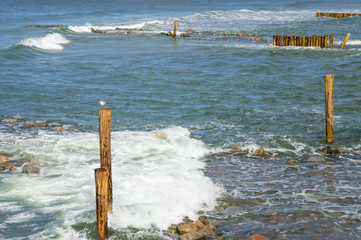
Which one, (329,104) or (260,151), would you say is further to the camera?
(329,104)

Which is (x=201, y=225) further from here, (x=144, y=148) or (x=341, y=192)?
(x=144, y=148)

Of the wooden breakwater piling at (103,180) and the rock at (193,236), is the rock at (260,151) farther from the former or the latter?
the wooden breakwater piling at (103,180)

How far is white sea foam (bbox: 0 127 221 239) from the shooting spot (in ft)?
31.3

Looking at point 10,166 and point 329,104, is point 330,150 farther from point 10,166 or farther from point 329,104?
point 10,166

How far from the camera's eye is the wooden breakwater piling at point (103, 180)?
780cm

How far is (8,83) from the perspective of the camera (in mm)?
22406

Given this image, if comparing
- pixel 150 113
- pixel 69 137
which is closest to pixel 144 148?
pixel 69 137

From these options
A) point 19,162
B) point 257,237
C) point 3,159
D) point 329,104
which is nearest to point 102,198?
point 257,237

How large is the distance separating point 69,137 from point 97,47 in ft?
70.6

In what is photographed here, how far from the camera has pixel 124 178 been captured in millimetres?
11344

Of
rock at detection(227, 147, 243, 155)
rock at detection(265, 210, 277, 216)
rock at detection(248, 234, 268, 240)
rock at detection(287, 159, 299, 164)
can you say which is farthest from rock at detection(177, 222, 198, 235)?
rock at detection(227, 147, 243, 155)

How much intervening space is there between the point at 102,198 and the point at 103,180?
0.33 m

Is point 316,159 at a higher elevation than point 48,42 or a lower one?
lower

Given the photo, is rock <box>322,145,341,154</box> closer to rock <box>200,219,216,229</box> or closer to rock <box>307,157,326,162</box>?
rock <box>307,157,326,162</box>
